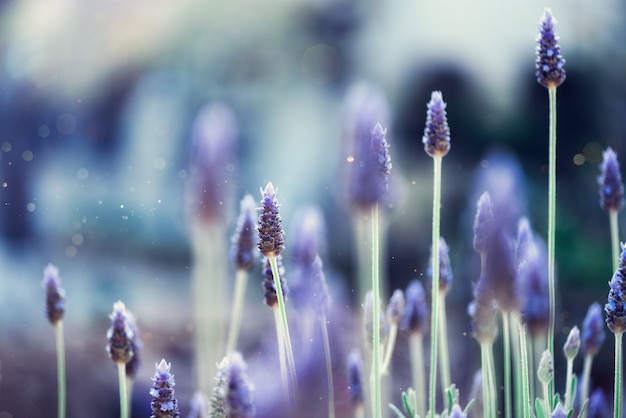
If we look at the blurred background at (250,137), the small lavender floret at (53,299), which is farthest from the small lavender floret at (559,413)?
the blurred background at (250,137)

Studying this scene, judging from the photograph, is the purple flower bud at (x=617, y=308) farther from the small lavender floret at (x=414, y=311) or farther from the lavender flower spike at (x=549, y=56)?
the small lavender floret at (x=414, y=311)

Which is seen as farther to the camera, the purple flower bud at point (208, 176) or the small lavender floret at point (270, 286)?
the purple flower bud at point (208, 176)

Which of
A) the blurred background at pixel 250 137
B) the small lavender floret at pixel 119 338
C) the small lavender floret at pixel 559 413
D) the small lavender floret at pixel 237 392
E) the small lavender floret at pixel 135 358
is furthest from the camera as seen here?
the blurred background at pixel 250 137

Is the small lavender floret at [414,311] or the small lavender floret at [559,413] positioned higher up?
the small lavender floret at [414,311]

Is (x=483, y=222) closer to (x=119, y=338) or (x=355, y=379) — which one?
(x=355, y=379)

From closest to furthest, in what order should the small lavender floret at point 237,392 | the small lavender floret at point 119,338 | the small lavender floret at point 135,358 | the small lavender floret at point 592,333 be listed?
1. the small lavender floret at point 237,392
2. the small lavender floret at point 119,338
3. the small lavender floret at point 135,358
4. the small lavender floret at point 592,333

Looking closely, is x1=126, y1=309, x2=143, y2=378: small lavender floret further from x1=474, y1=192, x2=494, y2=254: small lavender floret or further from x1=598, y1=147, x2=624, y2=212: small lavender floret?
x1=598, y1=147, x2=624, y2=212: small lavender floret

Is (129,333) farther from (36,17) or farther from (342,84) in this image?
(342,84)
